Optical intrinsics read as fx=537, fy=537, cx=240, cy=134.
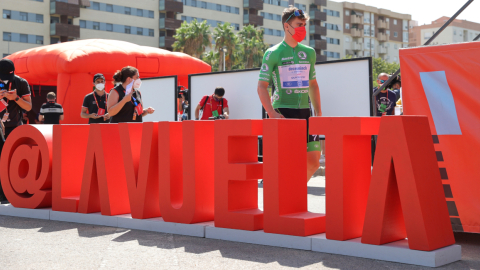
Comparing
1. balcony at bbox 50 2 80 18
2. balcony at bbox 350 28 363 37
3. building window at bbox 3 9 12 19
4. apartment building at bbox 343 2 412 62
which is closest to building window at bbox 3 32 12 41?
building window at bbox 3 9 12 19

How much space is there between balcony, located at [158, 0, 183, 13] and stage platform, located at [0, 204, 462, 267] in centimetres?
6253

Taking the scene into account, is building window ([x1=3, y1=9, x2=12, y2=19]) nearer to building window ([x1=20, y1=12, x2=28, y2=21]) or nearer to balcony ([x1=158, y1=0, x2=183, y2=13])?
building window ([x1=20, y1=12, x2=28, y2=21])

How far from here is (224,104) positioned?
10.6 m

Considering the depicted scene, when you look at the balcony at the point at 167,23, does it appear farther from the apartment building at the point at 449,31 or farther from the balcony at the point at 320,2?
the apartment building at the point at 449,31

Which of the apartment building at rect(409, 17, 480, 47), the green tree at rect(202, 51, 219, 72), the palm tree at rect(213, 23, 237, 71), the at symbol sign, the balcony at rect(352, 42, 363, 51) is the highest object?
the apartment building at rect(409, 17, 480, 47)

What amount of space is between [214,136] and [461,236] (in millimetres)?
2390

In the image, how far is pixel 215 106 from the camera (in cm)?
1066

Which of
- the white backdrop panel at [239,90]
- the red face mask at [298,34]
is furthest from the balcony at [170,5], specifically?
the red face mask at [298,34]

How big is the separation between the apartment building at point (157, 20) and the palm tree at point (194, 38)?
1033 cm

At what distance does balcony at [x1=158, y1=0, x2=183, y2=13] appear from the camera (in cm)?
6612

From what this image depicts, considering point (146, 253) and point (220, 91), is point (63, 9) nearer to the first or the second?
point (220, 91)

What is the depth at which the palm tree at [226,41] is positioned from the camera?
55.1 m

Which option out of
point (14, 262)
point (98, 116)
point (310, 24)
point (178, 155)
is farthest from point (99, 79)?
point (310, 24)

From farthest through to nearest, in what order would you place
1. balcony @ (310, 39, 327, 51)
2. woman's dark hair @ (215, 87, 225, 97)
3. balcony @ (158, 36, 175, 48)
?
balcony @ (310, 39, 327, 51), balcony @ (158, 36, 175, 48), woman's dark hair @ (215, 87, 225, 97)
